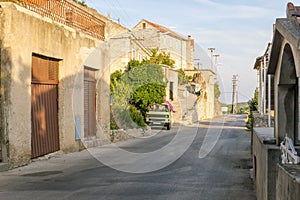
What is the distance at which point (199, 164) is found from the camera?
45.8 ft

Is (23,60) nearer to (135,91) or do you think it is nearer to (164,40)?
(135,91)

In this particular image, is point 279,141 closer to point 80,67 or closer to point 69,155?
point 69,155

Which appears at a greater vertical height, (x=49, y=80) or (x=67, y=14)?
(x=67, y=14)

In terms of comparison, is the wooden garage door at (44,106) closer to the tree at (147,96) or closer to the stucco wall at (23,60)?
the stucco wall at (23,60)

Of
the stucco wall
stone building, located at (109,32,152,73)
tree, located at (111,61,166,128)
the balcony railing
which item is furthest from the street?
stone building, located at (109,32,152,73)

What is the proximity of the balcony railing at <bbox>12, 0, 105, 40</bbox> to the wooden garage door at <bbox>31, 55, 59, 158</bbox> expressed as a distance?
1489mm


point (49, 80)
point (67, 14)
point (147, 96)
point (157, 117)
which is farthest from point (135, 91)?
point (49, 80)

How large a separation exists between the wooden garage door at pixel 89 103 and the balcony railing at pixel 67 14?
1745 millimetres

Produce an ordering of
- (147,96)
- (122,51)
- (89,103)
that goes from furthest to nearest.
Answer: (122,51) → (147,96) → (89,103)

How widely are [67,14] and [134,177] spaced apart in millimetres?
8157

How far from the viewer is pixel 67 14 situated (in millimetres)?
17000

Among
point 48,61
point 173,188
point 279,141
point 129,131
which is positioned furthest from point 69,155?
point 279,141

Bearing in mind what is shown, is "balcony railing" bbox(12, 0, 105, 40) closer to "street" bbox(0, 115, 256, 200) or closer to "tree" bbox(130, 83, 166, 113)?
"street" bbox(0, 115, 256, 200)

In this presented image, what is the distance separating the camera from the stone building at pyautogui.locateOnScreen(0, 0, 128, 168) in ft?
40.9
